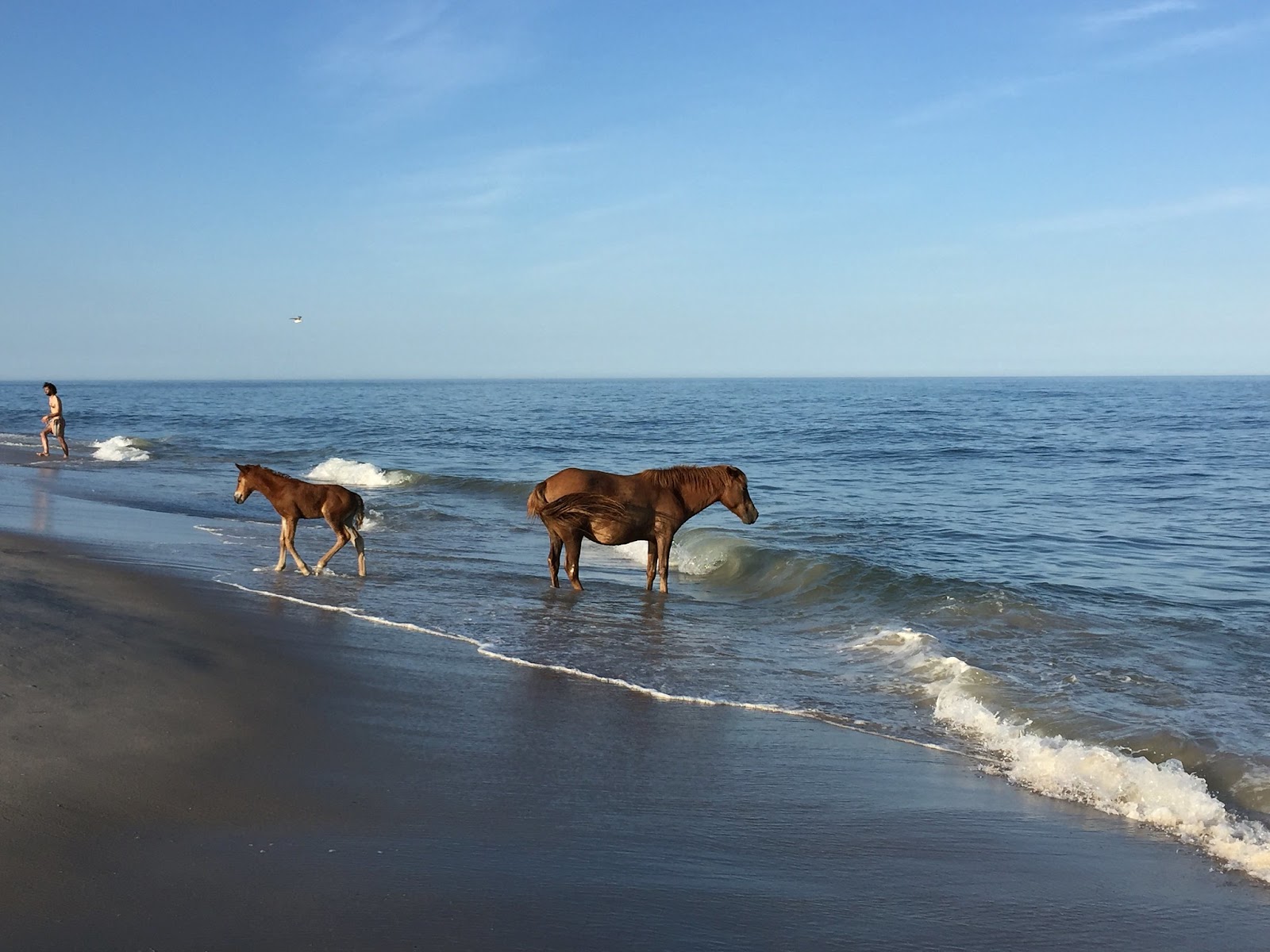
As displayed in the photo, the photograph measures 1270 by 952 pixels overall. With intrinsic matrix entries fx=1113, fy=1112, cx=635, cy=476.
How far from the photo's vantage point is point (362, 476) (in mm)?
28469

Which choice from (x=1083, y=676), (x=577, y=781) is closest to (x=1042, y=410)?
(x=1083, y=676)

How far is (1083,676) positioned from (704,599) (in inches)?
193

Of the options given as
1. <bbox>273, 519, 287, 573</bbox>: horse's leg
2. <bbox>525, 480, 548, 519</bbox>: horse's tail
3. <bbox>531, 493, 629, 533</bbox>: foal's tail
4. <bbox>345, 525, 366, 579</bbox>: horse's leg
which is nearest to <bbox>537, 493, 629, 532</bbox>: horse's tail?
<bbox>531, 493, 629, 533</bbox>: foal's tail

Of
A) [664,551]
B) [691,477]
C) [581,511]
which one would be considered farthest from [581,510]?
[691,477]

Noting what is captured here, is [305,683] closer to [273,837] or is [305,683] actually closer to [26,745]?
[26,745]

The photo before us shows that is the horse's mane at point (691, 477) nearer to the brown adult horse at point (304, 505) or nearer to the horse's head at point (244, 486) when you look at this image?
the brown adult horse at point (304, 505)

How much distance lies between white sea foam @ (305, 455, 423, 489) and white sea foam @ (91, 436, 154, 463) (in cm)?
565

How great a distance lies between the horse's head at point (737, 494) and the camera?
13688mm

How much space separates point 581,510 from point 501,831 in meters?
7.63

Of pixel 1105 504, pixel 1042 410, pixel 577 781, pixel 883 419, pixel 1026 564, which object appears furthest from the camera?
pixel 1042 410

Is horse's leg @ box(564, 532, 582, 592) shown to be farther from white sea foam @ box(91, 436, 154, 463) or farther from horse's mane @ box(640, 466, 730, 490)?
white sea foam @ box(91, 436, 154, 463)

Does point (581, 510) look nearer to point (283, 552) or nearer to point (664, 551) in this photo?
point (664, 551)

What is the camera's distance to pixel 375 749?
6.62 m

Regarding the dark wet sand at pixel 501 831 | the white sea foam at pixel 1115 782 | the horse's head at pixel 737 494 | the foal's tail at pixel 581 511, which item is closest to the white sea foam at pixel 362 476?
the foal's tail at pixel 581 511
